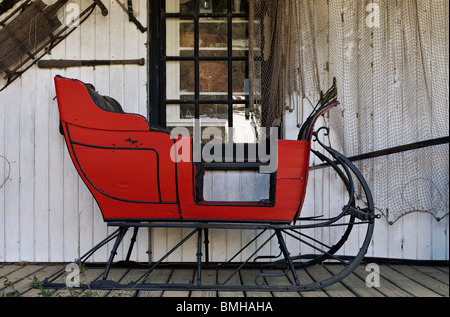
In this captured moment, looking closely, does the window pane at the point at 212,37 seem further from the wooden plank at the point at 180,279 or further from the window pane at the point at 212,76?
the wooden plank at the point at 180,279

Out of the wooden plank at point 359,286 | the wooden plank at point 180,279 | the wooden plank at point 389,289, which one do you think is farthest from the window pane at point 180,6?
the wooden plank at point 389,289

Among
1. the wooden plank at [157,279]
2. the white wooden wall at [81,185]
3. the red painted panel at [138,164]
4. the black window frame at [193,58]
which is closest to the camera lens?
the red painted panel at [138,164]

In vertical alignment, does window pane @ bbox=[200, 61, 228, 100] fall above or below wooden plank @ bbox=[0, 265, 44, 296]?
above

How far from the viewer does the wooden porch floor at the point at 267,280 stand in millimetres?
2234

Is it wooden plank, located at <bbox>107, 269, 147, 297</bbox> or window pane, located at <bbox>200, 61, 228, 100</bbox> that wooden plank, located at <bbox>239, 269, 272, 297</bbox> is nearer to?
wooden plank, located at <bbox>107, 269, 147, 297</bbox>

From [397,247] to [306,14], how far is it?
183 centimetres

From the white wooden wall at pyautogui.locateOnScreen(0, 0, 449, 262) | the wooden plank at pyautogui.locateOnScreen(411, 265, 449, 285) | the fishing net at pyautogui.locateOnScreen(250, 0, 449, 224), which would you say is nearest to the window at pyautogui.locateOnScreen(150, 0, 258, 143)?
the white wooden wall at pyautogui.locateOnScreen(0, 0, 449, 262)

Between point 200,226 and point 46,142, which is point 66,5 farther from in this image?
point 200,226

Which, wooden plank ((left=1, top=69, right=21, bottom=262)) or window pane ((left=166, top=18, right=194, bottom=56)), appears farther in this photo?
window pane ((left=166, top=18, right=194, bottom=56))

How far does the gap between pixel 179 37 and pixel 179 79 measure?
12.8 inches

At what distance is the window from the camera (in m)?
2.99

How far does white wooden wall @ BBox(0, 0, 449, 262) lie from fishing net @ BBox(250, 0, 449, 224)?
16 cm

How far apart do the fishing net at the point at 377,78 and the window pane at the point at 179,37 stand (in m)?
0.57

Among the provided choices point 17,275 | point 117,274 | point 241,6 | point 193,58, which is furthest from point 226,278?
point 241,6
